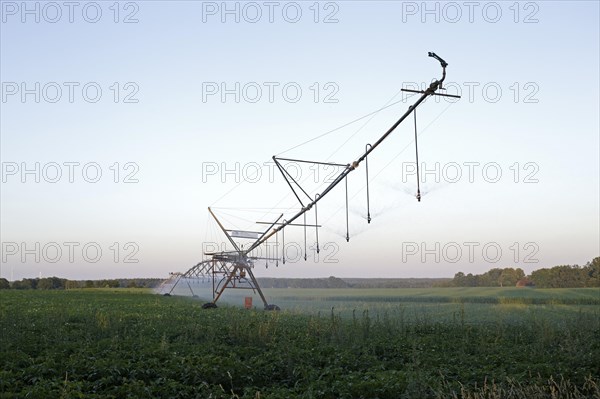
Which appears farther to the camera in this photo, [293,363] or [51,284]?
[51,284]

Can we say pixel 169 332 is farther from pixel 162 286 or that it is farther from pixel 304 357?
pixel 162 286

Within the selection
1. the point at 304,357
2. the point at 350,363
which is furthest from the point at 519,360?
the point at 304,357

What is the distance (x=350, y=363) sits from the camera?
13625 millimetres

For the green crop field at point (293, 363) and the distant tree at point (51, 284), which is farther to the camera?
the distant tree at point (51, 284)

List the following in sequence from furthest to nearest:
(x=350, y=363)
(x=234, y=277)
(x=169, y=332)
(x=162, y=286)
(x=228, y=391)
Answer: (x=162, y=286)
(x=234, y=277)
(x=169, y=332)
(x=350, y=363)
(x=228, y=391)

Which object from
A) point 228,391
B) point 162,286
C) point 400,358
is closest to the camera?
point 228,391

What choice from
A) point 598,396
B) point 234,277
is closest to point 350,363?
point 598,396

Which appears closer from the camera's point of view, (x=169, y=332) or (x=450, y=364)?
(x=450, y=364)

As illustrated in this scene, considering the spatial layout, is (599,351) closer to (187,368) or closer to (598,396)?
(598,396)

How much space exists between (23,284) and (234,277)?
3120 inches

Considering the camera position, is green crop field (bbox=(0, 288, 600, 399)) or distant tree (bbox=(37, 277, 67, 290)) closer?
green crop field (bbox=(0, 288, 600, 399))

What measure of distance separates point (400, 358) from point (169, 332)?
7.27 metres

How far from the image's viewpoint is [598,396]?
9.83m

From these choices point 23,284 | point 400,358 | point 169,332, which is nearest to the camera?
point 400,358
